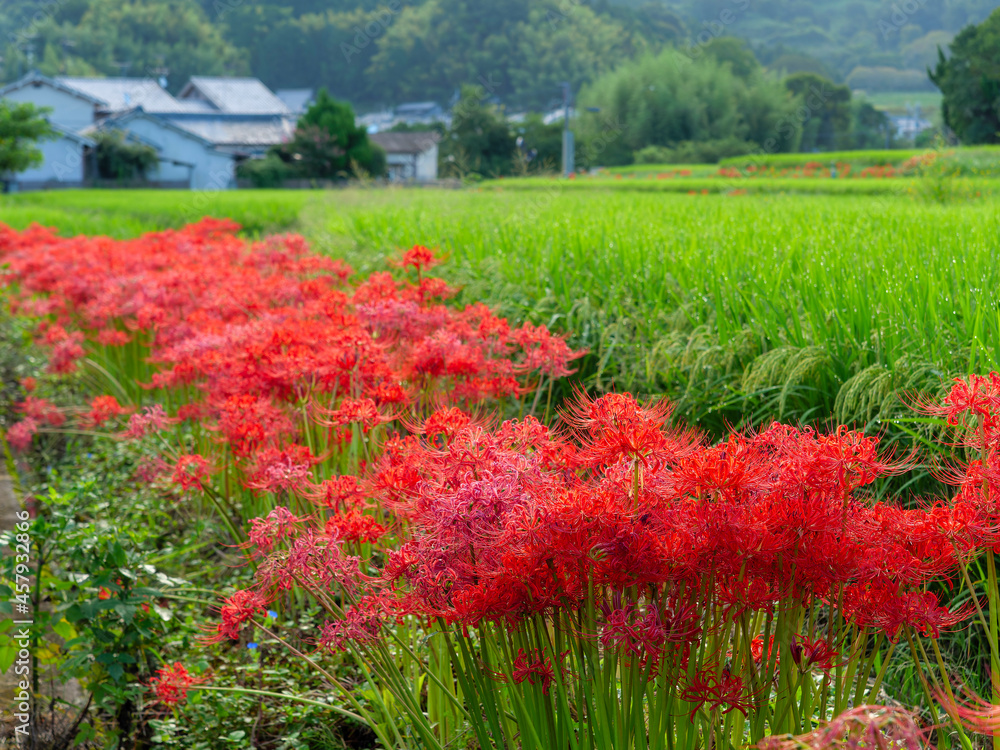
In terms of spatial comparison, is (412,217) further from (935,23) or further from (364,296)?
(935,23)

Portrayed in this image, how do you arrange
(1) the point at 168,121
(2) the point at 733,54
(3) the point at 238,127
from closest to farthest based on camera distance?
(1) the point at 168,121 < (3) the point at 238,127 < (2) the point at 733,54

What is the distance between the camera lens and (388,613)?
1.52m

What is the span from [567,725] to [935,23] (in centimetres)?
12575

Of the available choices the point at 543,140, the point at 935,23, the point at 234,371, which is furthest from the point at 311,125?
the point at 935,23

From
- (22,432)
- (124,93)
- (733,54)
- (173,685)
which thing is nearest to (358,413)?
(173,685)

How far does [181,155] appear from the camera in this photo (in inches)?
1687

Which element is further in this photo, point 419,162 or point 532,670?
point 419,162

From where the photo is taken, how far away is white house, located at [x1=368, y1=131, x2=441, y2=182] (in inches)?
2149

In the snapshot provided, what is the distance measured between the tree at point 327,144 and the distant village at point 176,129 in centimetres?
274

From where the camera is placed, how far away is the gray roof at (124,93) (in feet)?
162

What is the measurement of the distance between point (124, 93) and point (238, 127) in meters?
7.09

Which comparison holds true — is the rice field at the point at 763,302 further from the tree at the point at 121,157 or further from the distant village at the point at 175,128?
the tree at the point at 121,157

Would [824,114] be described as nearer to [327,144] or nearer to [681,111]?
[681,111]

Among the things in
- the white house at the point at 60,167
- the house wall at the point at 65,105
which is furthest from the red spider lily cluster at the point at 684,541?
the house wall at the point at 65,105
